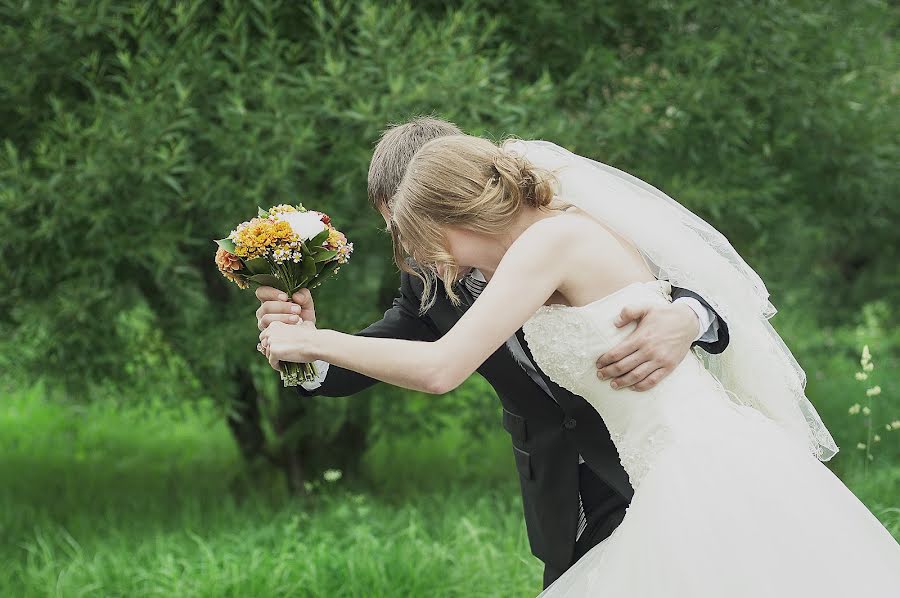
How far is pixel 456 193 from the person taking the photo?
240 centimetres

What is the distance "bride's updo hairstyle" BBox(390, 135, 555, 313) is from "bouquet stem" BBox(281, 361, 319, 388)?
1.56 ft

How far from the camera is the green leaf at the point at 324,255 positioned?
2627 mm

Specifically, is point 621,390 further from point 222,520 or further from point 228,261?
point 222,520

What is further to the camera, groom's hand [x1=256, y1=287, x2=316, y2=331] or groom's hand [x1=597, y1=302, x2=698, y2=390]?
groom's hand [x1=256, y1=287, x2=316, y2=331]

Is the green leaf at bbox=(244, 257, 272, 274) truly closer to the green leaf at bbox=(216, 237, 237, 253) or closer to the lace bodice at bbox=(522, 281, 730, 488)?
the green leaf at bbox=(216, 237, 237, 253)

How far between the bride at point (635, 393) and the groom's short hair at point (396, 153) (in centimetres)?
19

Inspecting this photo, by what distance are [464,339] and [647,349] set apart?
0.46 meters

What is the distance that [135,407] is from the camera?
625 cm

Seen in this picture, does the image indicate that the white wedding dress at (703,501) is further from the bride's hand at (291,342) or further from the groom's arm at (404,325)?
the groom's arm at (404,325)

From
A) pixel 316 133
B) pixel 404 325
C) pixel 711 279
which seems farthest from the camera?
pixel 316 133

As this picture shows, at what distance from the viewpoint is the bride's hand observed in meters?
2.31

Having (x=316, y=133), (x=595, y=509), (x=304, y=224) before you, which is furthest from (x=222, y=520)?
(x=304, y=224)

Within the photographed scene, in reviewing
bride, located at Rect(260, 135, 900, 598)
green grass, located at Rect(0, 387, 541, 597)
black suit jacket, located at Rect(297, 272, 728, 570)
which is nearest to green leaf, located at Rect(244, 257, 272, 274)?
bride, located at Rect(260, 135, 900, 598)

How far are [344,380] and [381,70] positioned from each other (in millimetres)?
2574
